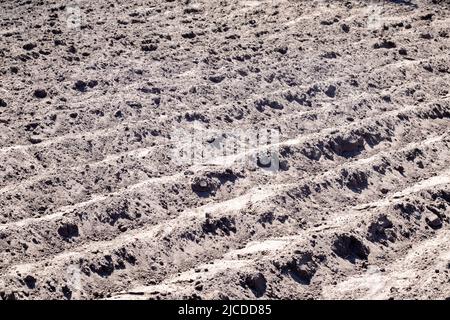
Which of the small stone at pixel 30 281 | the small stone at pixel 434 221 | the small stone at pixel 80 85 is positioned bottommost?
the small stone at pixel 434 221

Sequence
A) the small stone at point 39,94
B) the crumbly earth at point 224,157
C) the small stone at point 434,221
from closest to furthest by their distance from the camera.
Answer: the crumbly earth at point 224,157, the small stone at point 434,221, the small stone at point 39,94

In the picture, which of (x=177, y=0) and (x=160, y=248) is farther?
(x=177, y=0)

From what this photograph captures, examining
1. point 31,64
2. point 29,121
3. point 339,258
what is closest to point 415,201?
point 339,258

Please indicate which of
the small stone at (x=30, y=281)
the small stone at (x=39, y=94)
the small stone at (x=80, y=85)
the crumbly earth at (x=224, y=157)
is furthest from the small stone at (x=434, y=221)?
the small stone at (x=39, y=94)

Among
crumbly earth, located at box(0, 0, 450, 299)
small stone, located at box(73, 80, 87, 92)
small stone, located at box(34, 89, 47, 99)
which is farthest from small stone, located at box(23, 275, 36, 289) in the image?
small stone, located at box(73, 80, 87, 92)

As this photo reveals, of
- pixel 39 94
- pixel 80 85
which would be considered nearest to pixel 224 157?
pixel 80 85

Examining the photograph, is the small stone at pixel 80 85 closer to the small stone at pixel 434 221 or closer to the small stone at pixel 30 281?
the small stone at pixel 30 281

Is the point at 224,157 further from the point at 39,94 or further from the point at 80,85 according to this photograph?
the point at 39,94

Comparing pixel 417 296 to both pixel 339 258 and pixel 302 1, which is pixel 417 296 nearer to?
pixel 339 258

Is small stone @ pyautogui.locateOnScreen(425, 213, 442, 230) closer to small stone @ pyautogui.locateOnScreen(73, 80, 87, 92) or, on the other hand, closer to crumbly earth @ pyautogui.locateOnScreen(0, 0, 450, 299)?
crumbly earth @ pyautogui.locateOnScreen(0, 0, 450, 299)
